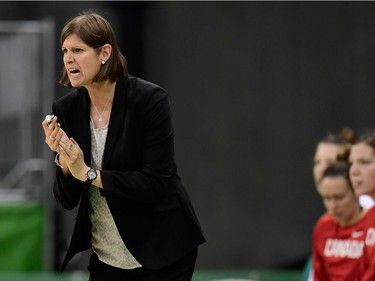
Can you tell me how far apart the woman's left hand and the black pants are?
1.19ft

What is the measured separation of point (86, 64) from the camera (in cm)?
355

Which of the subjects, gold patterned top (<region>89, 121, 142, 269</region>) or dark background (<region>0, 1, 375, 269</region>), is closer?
gold patterned top (<region>89, 121, 142, 269</region>)

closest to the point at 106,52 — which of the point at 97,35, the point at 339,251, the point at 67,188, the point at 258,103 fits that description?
the point at 97,35

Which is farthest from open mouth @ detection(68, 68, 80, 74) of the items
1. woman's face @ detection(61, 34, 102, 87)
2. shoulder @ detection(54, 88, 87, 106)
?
shoulder @ detection(54, 88, 87, 106)

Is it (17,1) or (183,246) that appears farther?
(17,1)

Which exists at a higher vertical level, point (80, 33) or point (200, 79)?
point (80, 33)

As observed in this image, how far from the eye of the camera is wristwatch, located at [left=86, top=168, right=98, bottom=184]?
351cm

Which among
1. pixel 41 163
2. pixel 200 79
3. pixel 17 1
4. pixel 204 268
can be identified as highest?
pixel 17 1

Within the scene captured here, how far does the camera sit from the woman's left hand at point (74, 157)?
11.4 feet

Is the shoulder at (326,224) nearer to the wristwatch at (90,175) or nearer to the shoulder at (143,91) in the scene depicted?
the shoulder at (143,91)

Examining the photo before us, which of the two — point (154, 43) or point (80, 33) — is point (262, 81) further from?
point (80, 33)

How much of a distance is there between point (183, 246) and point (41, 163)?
399 centimetres

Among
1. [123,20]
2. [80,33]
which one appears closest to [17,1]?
[123,20]

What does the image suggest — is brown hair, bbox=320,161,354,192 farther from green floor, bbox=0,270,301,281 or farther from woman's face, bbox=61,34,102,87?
woman's face, bbox=61,34,102,87
